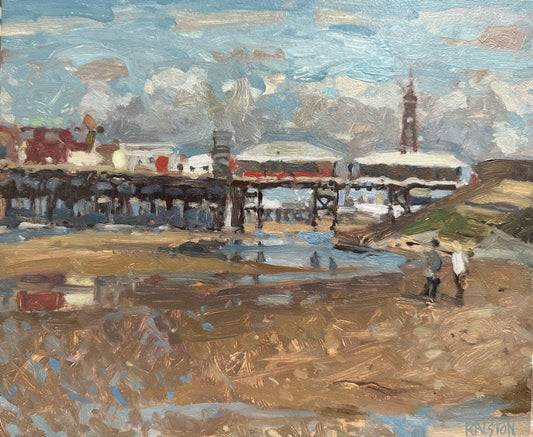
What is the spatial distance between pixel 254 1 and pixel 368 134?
3.58 feet

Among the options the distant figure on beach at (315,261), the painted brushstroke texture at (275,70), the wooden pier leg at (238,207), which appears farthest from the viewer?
the distant figure on beach at (315,261)

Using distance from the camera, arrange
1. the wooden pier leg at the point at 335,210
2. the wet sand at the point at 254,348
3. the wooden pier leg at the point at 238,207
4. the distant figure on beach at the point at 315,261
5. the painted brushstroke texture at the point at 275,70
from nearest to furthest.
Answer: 1. the wet sand at the point at 254,348
2. the painted brushstroke texture at the point at 275,70
3. the wooden pier leg at the point at 335,210
4. the wooden pier leg at the point at 238,207
5. the distant figure on beach at the point at 315,261

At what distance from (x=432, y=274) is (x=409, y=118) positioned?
3.27 feet

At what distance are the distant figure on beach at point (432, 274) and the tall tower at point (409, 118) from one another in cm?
67

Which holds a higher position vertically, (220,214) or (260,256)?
(220,214)

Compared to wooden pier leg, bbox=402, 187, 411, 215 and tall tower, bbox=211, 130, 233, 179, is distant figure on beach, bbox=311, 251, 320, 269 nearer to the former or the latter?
wooden pier leg, bbox=402, 187, 411, 215

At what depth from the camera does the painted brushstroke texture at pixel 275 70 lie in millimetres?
2789

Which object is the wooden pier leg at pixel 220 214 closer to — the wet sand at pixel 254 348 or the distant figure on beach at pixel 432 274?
the wet sand at pixel 254 348

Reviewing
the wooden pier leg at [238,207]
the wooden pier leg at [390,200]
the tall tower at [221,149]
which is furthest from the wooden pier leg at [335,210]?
the tall tower at [221,149]

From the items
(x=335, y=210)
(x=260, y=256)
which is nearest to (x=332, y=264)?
(x=335, y=210)

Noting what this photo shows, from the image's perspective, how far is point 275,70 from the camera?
284cm

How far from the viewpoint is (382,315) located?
286cm

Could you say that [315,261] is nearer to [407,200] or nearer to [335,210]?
[335,210]
